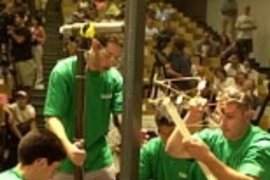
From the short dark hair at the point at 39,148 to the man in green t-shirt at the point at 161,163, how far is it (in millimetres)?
729

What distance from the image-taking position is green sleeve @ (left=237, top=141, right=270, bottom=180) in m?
3.09

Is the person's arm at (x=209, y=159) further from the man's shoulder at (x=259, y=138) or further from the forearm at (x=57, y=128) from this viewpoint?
the forearm at (x=57, y=128)

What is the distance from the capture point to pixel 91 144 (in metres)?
3.71

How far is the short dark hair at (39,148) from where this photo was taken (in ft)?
9.35

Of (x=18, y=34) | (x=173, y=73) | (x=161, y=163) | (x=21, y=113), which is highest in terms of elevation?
(x=161, y=163)

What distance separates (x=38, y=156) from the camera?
2857 mm

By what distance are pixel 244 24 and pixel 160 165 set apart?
34.4 feet

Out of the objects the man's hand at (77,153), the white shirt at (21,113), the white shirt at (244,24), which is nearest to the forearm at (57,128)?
the man's hand at (77,153)

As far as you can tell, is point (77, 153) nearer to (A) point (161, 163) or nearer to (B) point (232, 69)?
(A) point (161, 163)

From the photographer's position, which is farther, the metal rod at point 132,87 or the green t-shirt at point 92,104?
the green t-shirt at point 92,104

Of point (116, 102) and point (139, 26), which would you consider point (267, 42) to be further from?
point (139, 26)

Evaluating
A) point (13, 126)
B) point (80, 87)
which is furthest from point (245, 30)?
point (80, 87)

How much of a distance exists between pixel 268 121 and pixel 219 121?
22.3 feet

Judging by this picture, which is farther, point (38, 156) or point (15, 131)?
point (15, 131)
